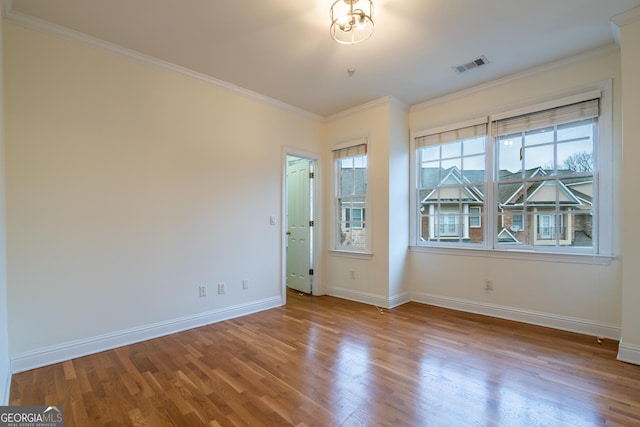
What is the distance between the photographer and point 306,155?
4590 mm

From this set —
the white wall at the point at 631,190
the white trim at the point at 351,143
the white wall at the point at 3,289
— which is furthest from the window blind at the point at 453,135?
the white wall at the point at 3,289

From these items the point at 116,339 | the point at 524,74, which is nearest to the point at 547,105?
the point at 524,74

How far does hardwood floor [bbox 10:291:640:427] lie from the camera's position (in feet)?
6.02

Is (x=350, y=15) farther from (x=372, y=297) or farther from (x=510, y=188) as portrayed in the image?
(x=372, y=297)

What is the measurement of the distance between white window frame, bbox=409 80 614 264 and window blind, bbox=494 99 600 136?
5cm

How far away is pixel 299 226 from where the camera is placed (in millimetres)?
4973

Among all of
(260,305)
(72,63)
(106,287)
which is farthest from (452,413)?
(72,63)

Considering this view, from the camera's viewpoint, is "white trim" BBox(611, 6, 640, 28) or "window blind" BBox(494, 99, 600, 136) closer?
"white trim" BBox(611, 6, 640, 28)

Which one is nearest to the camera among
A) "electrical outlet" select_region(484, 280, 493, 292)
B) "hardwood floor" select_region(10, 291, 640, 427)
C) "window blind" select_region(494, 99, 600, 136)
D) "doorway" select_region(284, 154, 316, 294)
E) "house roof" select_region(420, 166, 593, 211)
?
"hardwood floor" select_region(10, 291, 640, 427)

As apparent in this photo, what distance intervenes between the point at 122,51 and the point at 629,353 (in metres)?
5.08

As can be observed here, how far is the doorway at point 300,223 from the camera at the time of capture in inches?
189

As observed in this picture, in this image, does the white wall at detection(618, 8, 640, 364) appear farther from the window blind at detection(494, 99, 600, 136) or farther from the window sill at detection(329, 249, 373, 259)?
the window sill at detection(329, 249, 373, 259)

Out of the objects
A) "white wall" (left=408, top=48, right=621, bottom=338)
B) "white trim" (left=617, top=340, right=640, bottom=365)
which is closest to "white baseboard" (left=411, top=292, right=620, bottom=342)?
"white wall" (left=408, top=48, right=621, bottom=338)

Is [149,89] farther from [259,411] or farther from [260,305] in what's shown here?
[259,411]
